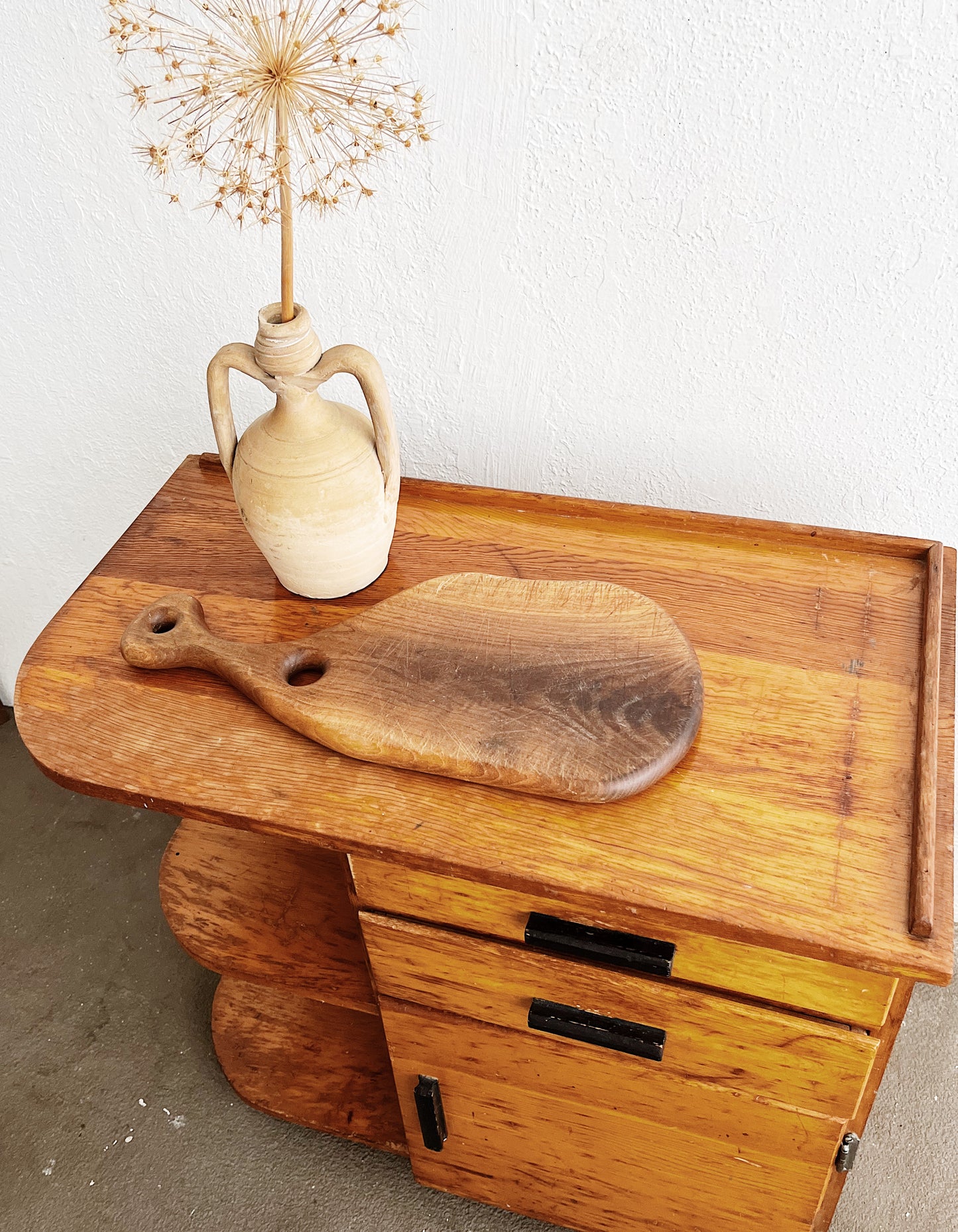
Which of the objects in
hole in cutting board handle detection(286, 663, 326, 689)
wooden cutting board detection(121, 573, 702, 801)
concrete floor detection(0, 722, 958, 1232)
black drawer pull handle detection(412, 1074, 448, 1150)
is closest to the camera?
wooden cutting board detection(121, 573, 702, 801)

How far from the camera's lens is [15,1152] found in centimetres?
132

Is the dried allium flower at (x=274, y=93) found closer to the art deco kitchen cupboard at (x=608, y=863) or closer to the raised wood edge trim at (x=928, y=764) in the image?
the art deco kitchen cupboard at (x=608, y=863)

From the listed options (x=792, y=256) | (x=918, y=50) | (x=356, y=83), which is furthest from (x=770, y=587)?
(x=356, y=83)

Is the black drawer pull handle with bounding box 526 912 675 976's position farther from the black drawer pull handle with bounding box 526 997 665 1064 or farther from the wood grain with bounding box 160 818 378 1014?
the wood grain with bounding box 160 818 378 1014

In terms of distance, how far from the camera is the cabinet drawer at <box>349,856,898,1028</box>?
751 mm

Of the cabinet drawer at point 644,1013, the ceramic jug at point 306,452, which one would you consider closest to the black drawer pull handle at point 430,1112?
the cabinet drawer at point 644,1013

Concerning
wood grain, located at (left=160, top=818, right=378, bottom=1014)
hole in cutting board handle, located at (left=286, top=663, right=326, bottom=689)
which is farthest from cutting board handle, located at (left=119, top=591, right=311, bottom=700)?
wood grain, located at (left=160, top=818, right=378, bottom=1014)

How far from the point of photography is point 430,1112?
107 cm

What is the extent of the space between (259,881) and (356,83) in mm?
877

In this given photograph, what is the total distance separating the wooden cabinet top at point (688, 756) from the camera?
29.6 inches

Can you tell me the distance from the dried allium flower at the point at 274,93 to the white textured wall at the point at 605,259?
47 mm

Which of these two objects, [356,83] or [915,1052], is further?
[915,1052]

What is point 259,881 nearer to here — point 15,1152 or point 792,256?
point 15,1152

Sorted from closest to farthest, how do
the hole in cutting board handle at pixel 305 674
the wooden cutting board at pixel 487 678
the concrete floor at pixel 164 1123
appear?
1. the wooden cutting board at pixel 487 678
2. the hole in cutting board handle at pixel 305 674
3. the concrete floor at pixel 164 1123
